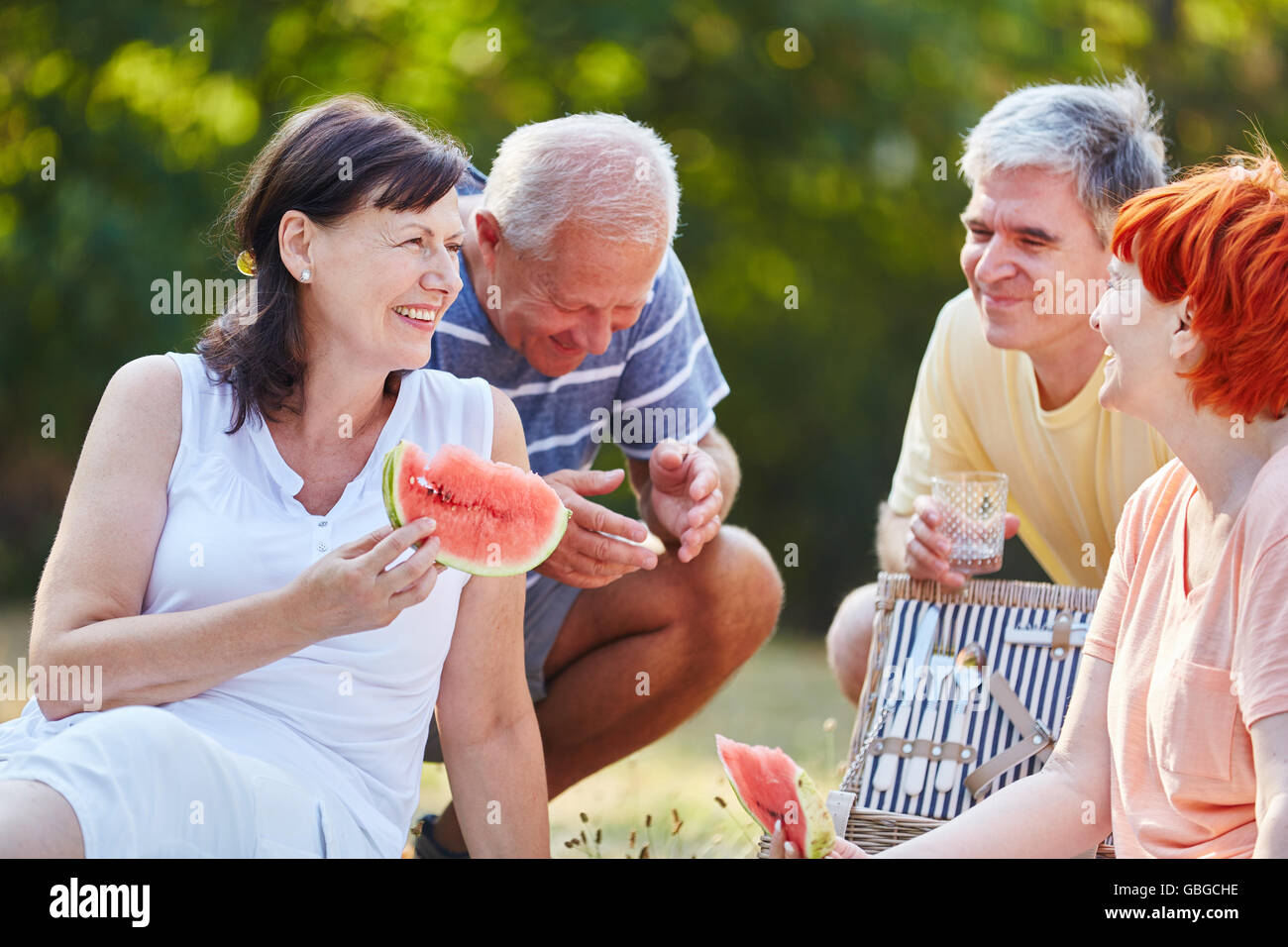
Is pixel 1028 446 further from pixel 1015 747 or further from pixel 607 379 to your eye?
pixel 607 379

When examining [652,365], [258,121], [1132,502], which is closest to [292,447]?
[652,365]

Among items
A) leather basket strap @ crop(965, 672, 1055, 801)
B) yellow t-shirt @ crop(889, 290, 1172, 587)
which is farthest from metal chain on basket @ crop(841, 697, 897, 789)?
yellow t-shirt @ crop(889, 290, 1172, 587)

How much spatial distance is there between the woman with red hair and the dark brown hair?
53.1 inches

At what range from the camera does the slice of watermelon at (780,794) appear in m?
2.47

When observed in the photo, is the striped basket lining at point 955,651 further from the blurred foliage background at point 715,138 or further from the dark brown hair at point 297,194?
the blurred foliage background at point 715,138

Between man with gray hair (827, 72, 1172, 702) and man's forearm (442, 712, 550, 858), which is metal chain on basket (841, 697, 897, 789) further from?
man's forearm (442, 712, 550, 858)

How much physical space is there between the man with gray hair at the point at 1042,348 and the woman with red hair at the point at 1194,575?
897 mm

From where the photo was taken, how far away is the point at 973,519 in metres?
3.37

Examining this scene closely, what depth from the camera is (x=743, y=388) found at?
1122cm

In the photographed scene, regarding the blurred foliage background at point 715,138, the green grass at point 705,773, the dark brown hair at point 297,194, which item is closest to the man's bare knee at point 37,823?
the dark brown hair at point 297,194
